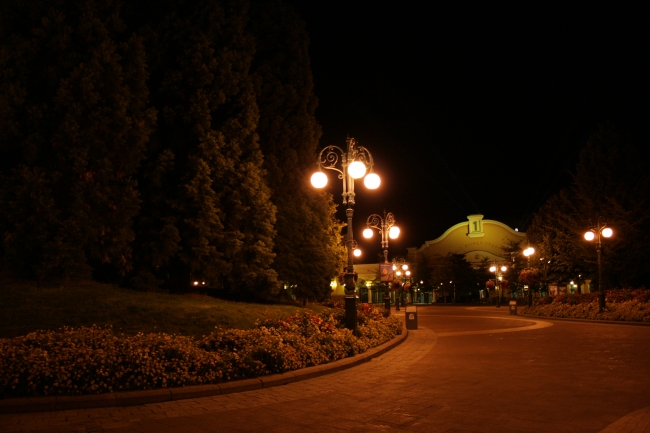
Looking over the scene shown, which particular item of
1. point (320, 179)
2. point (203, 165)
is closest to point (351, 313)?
point (320, 179)

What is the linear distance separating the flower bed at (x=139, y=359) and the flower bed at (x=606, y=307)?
65.0ft

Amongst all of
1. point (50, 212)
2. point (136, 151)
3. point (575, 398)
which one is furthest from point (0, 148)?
point (575, 398)

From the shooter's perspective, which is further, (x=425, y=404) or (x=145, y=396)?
(x=145, y=396)

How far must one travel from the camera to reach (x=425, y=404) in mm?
8164

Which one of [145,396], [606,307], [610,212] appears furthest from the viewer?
[610,212]

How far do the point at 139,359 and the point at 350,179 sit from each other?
7.66 meters

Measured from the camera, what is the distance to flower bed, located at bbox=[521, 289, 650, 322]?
85.5ft

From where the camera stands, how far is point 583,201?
37.8 meters

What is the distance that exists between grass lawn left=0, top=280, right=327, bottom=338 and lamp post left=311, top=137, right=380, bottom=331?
3137mm

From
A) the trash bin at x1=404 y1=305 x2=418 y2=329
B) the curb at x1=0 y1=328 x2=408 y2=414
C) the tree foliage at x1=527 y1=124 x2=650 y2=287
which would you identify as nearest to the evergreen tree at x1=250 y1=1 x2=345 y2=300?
the trash bin at x1=404 y1=305 x2=418 y2=329

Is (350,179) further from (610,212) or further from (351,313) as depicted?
(610,212)

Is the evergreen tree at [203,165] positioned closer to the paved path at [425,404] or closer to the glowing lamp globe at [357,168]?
the glowing lamp globe at [357,168]

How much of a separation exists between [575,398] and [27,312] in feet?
39.2

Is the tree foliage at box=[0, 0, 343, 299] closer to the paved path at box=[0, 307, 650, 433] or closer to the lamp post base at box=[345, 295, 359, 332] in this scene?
the lamp post base at box=[345, 295, 359, 332]
